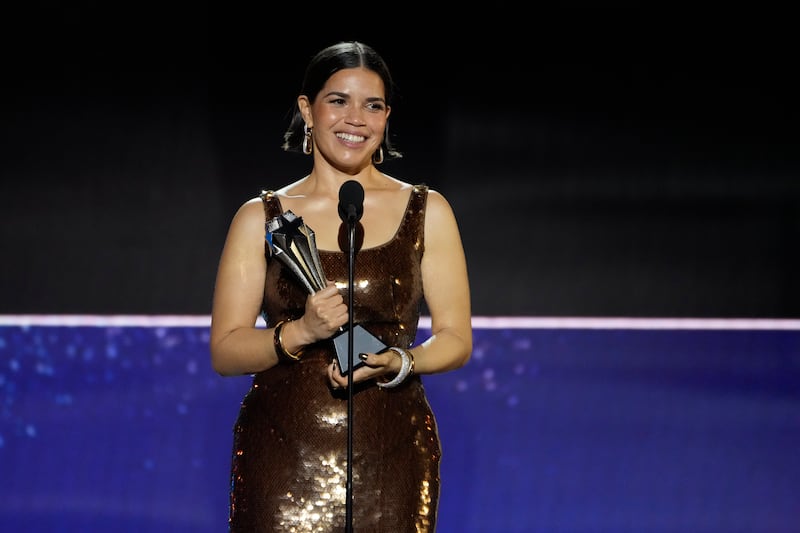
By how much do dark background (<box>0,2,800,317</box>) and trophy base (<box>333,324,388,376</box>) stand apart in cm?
163

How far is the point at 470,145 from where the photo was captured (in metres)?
3.28

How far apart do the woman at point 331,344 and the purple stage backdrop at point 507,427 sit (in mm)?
1424

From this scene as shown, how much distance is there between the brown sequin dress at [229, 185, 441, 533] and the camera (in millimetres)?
1765

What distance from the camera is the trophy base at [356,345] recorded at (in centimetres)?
164

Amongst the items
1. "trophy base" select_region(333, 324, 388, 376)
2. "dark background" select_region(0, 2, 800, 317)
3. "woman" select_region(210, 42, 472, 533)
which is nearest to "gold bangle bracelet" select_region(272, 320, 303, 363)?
"woman" select_region(210, 42, 472, 533)

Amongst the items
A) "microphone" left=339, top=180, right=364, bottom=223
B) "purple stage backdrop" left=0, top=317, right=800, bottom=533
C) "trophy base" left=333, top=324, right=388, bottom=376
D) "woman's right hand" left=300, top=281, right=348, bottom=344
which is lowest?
"purple stage backdrop" left=0, top=317, right=800, bottom=533

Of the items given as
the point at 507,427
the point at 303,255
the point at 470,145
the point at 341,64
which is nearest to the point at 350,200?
the point at 303,255

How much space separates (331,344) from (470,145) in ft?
5.18

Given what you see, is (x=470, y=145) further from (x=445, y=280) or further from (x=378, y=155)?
(x=445, y=280)

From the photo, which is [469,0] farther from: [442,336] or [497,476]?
[442,336]

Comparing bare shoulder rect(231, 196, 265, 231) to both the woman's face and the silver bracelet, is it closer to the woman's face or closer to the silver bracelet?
the woman's face

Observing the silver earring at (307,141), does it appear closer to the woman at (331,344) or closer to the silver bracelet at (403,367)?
the woman at (331,344)

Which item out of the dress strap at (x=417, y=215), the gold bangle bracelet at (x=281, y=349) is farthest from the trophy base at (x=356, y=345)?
the dress strap at (x=417, y=215)

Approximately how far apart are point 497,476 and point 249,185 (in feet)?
3.74
